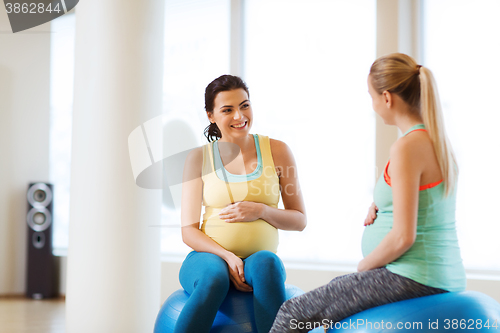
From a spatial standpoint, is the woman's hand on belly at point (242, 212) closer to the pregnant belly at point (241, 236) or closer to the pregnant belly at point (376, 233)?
the pregnant belly at point (241, 236)

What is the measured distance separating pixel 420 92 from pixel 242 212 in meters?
0.80

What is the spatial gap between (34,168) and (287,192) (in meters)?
3.07

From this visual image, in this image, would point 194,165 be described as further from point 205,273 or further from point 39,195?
point 39,195

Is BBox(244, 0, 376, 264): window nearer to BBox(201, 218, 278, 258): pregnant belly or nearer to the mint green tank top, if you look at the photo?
BBox(201, 218, 278, 258): pregnant belly

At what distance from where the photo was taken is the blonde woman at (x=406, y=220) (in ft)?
4.10

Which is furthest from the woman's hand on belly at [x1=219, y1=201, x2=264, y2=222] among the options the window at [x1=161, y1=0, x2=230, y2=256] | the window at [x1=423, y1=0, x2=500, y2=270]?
the window at [x1=161, y1=0, x2=230, y2=256]

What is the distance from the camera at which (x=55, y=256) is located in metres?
4.14

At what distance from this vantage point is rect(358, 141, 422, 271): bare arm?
48.3 inches

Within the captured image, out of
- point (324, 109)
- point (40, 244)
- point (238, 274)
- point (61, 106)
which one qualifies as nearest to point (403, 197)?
point (238, 274)

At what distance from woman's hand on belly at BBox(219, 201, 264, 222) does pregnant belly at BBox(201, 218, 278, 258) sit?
0.07 ft

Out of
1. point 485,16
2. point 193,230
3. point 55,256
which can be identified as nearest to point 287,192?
point 193,230

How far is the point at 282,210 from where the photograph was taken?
6.15ft

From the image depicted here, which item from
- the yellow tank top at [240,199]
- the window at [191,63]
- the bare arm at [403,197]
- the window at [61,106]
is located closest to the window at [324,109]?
the window at [191,63]

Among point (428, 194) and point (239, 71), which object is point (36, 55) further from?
point (428, 194)
